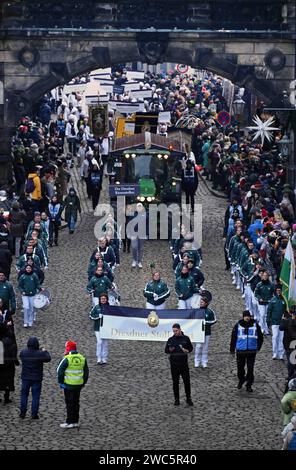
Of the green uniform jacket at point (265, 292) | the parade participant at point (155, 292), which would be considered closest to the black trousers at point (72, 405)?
the parade participant at point (155, 292)

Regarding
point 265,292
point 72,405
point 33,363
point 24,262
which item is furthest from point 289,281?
point 24,262

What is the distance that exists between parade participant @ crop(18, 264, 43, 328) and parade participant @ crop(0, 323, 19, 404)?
19.6 feet

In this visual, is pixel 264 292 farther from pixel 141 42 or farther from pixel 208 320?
pixel 141 42

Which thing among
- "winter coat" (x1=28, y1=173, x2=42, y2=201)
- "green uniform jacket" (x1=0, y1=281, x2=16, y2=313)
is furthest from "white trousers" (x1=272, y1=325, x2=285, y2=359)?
"winter coat" (x1=28, y1=173, x2=42, y2=201)

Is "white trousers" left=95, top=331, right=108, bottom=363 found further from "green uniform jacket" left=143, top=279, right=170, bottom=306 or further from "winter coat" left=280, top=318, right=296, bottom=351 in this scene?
"winter coat" left=280, top=318, right=296, bottom=351

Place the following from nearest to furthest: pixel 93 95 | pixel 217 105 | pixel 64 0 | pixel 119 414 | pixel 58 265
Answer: pixel 119 414 → pixel 58 265 → pixel 64 0 → pixel 93 95 → pixel 217 105

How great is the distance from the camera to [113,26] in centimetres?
5272

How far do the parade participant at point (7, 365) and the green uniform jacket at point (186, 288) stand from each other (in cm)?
632

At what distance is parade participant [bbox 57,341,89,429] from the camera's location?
29.7 m

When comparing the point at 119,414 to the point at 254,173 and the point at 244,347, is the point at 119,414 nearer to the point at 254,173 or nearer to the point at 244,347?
the point at 244,347

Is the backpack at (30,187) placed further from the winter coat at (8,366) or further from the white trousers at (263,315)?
the winter coat at (8,366)

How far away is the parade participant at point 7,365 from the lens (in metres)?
31.0
